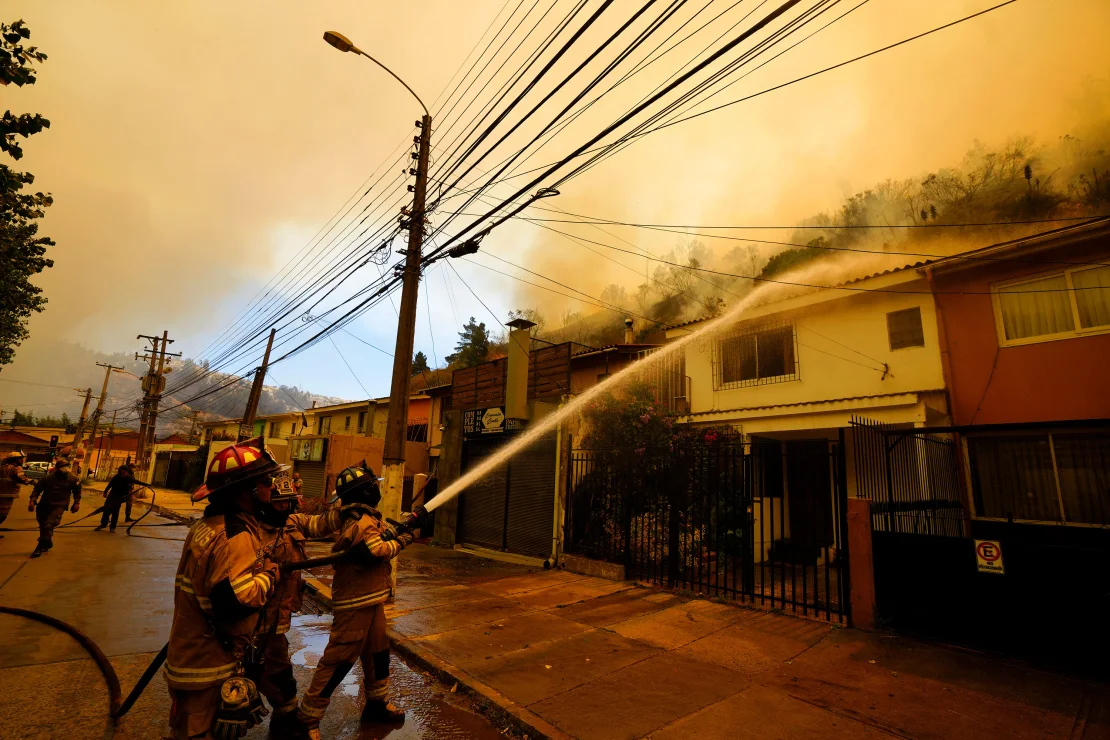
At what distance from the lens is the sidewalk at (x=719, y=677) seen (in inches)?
161

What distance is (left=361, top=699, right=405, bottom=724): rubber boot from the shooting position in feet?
13.7

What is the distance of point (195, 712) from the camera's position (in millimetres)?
2670

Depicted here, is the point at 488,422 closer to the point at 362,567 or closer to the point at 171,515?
the point at 362,567

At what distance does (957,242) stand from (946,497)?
79.6ft

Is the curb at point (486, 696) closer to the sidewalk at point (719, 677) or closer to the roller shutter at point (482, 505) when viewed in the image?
the sidewalk at point (719, 677)

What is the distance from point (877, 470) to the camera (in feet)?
31.9

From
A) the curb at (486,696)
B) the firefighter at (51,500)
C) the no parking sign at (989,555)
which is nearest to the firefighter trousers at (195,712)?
the curb at (486,696)

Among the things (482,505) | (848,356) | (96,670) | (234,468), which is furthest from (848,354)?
(96,670)

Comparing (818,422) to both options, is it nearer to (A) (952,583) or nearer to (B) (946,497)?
(B) (946,497)

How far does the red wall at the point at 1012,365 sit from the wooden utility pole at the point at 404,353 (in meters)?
10.7

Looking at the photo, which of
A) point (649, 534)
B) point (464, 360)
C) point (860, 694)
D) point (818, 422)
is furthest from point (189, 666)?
point (464, 360)

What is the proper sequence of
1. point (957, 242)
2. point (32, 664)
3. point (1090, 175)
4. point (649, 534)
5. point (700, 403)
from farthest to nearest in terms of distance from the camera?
point (957, 242), point (1090, 175), point (700, 403), point (649, 534), point (32, 664)

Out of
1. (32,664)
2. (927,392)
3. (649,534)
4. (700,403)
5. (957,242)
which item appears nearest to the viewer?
(32,664)

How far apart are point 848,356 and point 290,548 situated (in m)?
12.2
